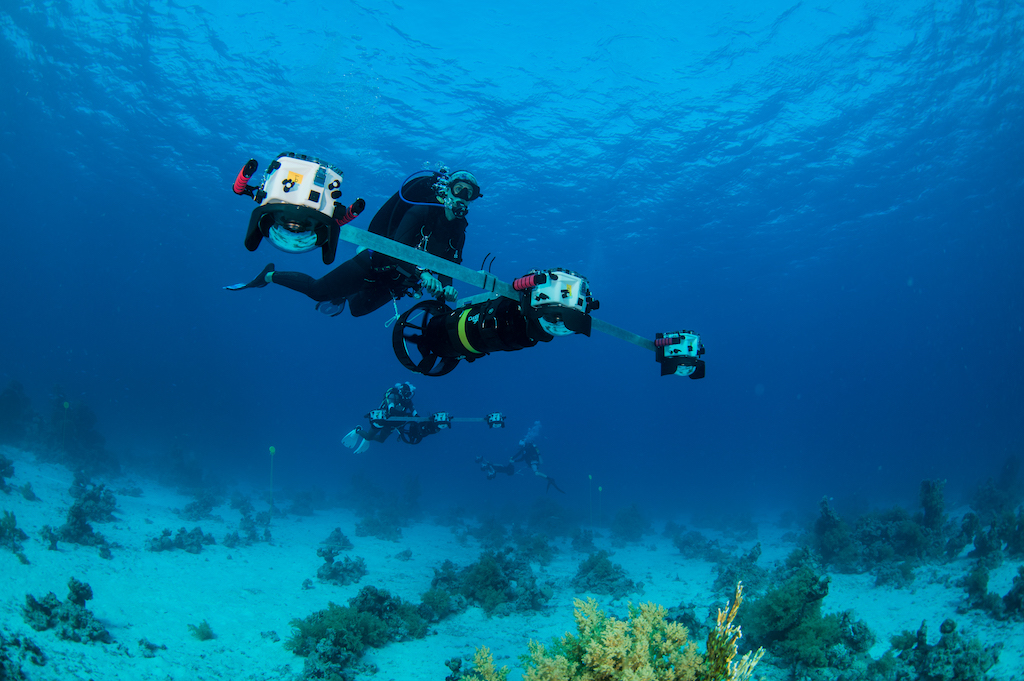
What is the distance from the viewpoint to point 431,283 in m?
4.00

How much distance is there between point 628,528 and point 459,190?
18963mm

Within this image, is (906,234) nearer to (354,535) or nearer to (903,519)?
(903,519)

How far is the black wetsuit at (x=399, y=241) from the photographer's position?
4.98 m

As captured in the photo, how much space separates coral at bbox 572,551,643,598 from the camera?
34.2ft

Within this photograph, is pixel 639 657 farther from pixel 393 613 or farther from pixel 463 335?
pixel 393 613

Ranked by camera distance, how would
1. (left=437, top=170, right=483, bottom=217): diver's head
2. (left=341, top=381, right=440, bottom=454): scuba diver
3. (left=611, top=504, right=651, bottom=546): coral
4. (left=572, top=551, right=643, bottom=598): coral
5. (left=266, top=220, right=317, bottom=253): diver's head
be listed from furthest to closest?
(left=611, top=504, right=651, bottom=546): coral, (left=341, top=381, right=440, bottom=454): scuba diver, (left=572, top=551, right=643, bottom=598): coral, (left=437, top=170, right=483, bottom=217): diver's head, (left=266, top=220, right=317, bottom=253): diver's head

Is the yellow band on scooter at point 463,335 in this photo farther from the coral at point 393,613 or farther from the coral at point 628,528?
the coral at point 628,528

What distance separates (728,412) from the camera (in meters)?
155

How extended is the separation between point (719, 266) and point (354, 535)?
32.0 metres

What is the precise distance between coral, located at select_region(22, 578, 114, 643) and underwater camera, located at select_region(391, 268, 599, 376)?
680 centimetres

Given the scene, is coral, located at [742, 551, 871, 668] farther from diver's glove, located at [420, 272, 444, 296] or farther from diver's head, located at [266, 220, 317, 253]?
diver's head, located at [266, 220, 317, 253]

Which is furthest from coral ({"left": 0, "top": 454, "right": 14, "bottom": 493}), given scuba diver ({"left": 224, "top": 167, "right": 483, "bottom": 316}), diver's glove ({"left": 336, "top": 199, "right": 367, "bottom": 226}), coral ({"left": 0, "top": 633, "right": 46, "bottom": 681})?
diver's glove ({"left": 336, "top": 199, "right": 367, "bottom": 226})

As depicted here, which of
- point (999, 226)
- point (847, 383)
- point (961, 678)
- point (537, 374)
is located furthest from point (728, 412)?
point (961, 678)

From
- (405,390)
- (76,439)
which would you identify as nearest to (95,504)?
(405,390)
